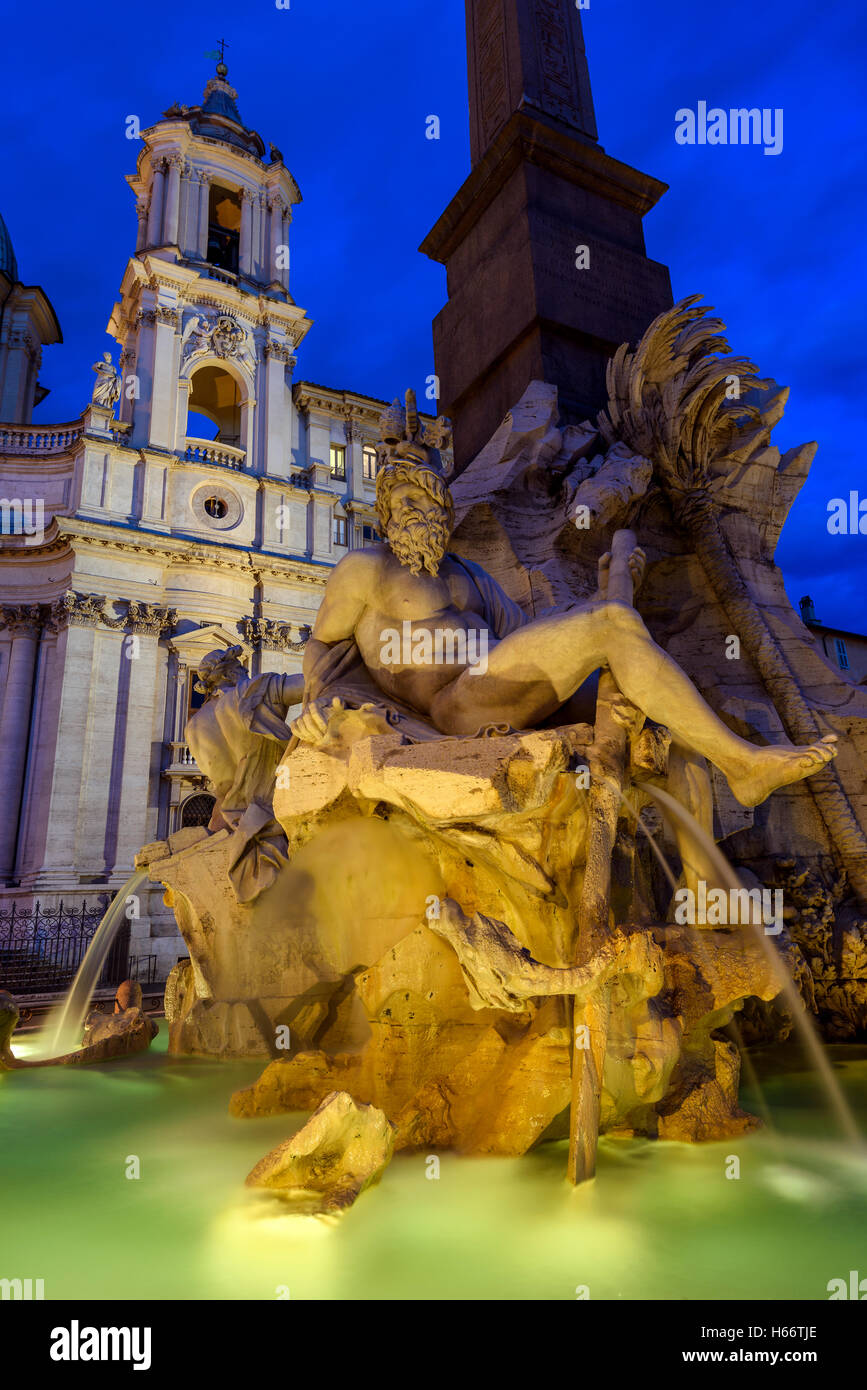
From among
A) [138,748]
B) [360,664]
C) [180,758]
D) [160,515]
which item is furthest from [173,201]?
[360,664]

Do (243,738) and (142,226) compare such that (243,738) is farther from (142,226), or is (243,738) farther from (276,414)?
(142,226)

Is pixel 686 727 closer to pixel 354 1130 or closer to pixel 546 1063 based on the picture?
pixel 546 1063

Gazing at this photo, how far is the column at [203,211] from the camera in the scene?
Result: 28.2 metres

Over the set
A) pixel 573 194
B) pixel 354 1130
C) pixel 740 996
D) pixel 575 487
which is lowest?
pixel 354 1130

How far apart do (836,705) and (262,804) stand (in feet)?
13.5

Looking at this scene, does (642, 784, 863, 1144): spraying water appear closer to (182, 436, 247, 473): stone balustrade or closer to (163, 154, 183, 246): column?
(182, 436, 247, 473): stone balustrade

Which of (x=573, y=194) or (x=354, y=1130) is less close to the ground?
(x=573, y=194)

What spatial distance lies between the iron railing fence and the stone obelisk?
13753 mm

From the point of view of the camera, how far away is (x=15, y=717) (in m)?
22.9

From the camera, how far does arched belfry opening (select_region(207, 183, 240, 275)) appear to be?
30703mm

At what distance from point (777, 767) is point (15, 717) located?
939 inches
